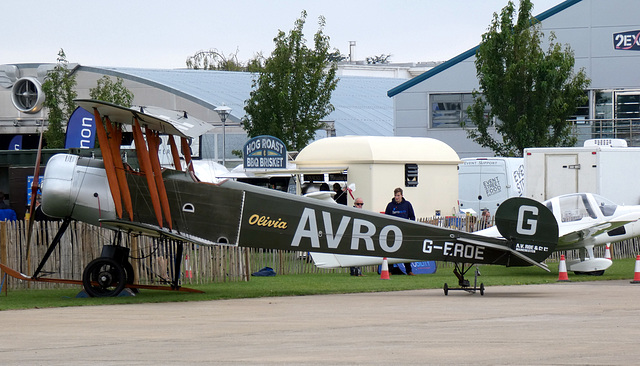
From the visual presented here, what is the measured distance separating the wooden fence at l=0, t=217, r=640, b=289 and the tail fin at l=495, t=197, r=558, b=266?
19.0ft

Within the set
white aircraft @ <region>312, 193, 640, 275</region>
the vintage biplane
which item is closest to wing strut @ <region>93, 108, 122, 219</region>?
the vintage biplane

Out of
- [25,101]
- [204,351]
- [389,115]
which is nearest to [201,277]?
[204,351]

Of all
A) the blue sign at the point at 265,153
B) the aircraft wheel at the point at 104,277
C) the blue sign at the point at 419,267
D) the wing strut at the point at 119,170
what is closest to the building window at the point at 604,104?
the blue sign at the point at 265,153

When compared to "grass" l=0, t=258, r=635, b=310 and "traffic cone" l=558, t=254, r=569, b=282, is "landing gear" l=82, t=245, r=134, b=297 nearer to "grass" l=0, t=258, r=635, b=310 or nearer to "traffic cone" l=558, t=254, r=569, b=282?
"grass" l=0, t=258, r=635, b=310

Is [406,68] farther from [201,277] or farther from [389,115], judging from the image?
[201,277]

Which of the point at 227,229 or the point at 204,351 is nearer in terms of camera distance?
the point at 204,351

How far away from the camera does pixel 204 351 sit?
9.27m

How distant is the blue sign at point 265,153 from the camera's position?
91.8 ft

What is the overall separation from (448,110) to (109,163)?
27.7m

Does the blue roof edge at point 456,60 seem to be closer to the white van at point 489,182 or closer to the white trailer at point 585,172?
the white van at point 489,182

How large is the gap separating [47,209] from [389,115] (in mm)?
39463

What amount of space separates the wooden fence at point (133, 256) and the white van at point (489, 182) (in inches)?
403

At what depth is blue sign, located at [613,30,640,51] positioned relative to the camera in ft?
121

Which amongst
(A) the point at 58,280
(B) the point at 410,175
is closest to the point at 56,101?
(B) the point at 410,175
